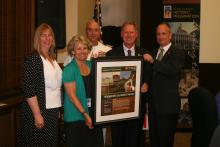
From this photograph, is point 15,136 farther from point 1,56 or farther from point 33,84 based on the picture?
point 33,84

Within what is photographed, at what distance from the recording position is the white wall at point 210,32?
18.3 ft

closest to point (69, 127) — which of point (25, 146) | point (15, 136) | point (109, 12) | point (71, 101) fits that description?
point (71, 101)

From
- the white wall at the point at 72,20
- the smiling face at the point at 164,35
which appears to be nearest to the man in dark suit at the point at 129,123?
the smiling face at the point at 164,35

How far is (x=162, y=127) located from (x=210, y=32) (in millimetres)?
2600

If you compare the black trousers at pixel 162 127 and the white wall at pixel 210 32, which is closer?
the black trousers at pixel 162 127

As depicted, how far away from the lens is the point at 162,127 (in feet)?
11.8

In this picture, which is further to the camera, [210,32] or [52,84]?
[210,32]

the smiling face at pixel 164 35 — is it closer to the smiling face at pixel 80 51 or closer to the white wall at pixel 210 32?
the smiling face at pixel 80 51

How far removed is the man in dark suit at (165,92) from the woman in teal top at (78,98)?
2.58 ft

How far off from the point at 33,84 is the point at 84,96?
44cm

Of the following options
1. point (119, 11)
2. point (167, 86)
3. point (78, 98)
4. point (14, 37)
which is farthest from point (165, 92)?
point (119, 11)

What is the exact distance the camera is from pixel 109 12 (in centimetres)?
643

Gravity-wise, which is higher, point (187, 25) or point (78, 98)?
point (187, 25)

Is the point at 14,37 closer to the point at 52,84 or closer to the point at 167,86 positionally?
the point at 52,84
